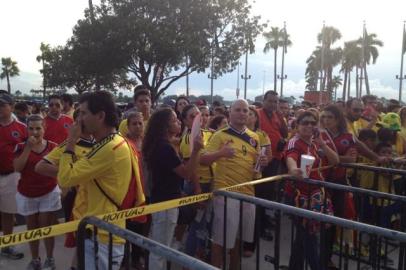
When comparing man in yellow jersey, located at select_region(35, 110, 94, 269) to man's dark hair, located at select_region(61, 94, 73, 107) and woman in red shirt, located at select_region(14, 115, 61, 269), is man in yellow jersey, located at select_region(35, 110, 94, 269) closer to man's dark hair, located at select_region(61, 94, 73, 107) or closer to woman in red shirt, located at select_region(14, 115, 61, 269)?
woman in red shirt, located at select_region(14, 115, 61, 269)

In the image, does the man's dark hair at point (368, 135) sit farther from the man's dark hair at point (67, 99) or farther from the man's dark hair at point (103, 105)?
the man's dark hair at point (67, 99)

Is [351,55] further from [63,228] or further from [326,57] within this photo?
[63,228]

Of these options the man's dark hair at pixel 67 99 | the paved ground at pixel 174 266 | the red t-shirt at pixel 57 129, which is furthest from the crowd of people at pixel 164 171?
the man's dark hair at pixel 67 99

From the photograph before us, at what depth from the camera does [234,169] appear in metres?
4.22

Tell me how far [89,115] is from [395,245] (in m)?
4.52

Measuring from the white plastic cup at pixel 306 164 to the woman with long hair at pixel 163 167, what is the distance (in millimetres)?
993

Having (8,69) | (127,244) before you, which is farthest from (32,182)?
(8,69)

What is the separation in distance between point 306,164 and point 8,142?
145 inches

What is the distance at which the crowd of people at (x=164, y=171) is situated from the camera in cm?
281

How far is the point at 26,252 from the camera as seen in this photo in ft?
17.1

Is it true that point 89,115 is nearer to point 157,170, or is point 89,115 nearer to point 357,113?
point 157,170

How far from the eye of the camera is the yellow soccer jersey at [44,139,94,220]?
3.09 m

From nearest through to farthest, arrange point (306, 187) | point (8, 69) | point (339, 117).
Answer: point (306, 187) < point (339, 117) < point (8, 69)

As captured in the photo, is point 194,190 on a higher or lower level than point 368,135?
lower
